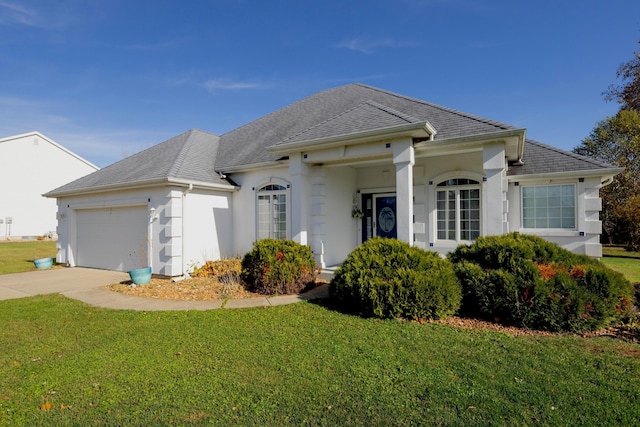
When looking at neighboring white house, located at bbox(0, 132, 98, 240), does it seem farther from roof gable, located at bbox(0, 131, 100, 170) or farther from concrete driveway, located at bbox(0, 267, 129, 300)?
concrete driveway, located at bbox(0, 267, 129, 300)

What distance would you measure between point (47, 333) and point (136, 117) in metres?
19.2

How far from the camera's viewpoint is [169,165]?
1119cm

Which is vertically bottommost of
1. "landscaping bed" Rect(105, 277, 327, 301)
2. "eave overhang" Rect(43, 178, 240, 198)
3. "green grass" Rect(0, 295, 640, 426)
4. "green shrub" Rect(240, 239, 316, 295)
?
"landscaping bed" Rect(105, 277, 327, 301)

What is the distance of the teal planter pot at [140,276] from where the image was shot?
9250 millimetres

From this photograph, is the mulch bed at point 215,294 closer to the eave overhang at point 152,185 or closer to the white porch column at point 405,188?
the white porch column at point 405,188

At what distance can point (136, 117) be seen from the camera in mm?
21281

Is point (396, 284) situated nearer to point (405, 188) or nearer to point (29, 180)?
point (405, 188)

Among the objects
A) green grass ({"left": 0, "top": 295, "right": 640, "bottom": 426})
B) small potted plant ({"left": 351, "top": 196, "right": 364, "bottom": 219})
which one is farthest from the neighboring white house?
green grass ({"left": 0, "top": 295, "right": 640, "bottom": 426})

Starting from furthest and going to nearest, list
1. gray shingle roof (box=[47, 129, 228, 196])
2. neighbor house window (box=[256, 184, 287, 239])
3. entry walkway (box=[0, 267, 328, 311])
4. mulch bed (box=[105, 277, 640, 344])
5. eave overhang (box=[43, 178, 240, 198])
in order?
neighbor house window (box=[256, 184, 287, 239]), gray shingle roof (box=[47, 129, 228, 196]), eave overhang (box=[43, 178, 240, 198]), entry walkway (box=[0, 267, 328, 311]), mulch bed (box=[105, 277, 640, 344])

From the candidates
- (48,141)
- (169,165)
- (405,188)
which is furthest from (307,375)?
(48,141)

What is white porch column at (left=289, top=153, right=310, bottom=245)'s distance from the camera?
9656 millimetres

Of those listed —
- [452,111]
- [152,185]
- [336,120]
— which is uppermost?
[452,111]

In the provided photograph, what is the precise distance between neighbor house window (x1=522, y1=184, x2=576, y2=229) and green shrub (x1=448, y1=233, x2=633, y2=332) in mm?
4365

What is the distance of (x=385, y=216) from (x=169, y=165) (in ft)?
25.1
